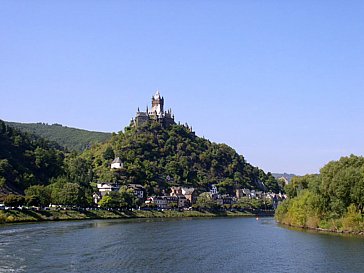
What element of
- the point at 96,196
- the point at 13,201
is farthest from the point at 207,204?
the point at 13,201

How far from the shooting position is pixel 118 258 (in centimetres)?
4878

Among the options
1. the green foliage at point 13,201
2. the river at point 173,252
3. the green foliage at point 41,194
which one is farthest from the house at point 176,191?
the river at point 173,252

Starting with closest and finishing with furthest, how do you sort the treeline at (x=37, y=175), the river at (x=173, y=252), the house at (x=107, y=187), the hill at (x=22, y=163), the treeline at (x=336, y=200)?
the river at (x=173, y=252) < the treeline at (x=336, y=200) < the treeline at (x=37, y=175) < the hill at (x=22, y=163) < the house at (x=107, y=187)

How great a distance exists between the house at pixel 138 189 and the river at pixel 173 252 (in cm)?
9432

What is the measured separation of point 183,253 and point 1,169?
87663 mm

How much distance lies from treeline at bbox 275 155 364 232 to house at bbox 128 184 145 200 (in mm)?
81439

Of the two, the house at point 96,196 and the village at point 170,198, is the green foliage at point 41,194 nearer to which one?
the village at point 170,198

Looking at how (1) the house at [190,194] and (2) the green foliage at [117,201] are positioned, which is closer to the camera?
(2) the green foliage at [117,201]

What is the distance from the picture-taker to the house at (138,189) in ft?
551

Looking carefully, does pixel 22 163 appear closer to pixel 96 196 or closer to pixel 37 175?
pixel 37 175

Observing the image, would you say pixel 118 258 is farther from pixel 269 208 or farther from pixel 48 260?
pixel 269 208

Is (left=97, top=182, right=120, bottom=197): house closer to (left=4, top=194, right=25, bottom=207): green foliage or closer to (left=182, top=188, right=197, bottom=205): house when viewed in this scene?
(left=182, top=188, right=197, bottom=205): house

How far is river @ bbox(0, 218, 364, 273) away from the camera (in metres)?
44.2

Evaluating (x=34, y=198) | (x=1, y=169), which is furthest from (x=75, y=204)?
(x=1, y=169)
